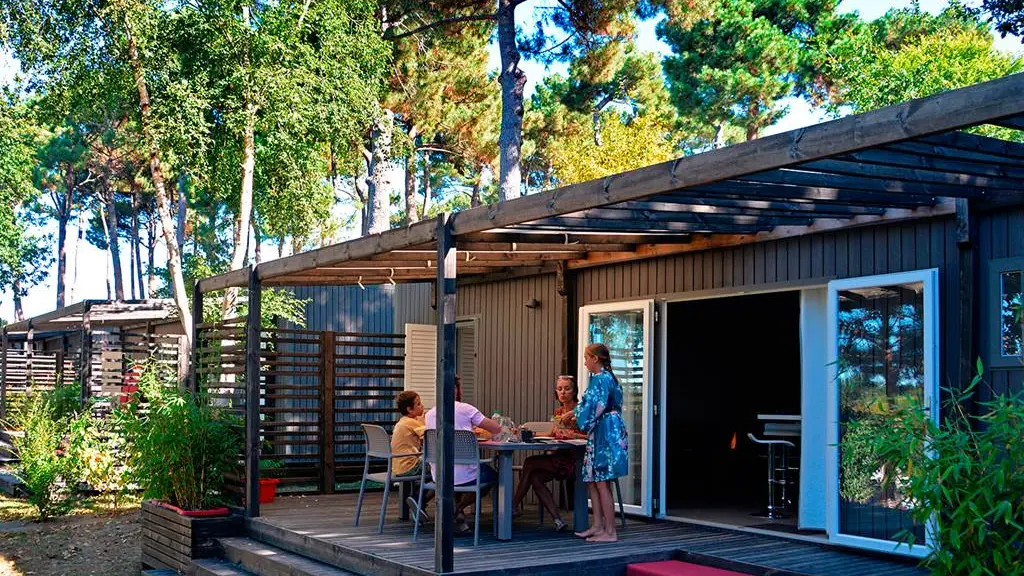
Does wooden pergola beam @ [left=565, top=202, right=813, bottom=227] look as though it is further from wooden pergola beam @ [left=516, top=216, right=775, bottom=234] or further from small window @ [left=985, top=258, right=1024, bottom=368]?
small window @ [left=985, top=258, right=1024, bottom=368]

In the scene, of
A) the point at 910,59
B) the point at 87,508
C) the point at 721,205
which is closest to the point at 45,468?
the point at 87,508

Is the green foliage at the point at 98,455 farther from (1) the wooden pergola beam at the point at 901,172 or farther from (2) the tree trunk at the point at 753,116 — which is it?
(2) the tree trunk at the point at 753,116

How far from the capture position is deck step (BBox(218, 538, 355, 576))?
719 cm

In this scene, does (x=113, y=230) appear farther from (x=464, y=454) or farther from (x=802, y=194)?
(x=802, y=194)

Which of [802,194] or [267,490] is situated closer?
[802,194]

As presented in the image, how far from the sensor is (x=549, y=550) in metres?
6.98

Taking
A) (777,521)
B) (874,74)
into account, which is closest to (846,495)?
(777,521)

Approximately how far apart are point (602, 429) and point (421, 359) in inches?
182

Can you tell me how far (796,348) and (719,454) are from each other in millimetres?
1461

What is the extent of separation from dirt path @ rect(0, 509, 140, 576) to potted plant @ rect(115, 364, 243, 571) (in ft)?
1.86

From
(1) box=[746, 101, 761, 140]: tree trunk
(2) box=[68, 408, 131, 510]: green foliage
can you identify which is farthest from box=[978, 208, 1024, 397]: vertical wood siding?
(1) box=[746, 101, 761, 140]: tree trunk

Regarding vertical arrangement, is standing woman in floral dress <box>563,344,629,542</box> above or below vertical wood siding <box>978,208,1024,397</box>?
below

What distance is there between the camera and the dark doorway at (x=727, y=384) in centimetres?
1129

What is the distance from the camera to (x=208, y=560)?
844 cm
